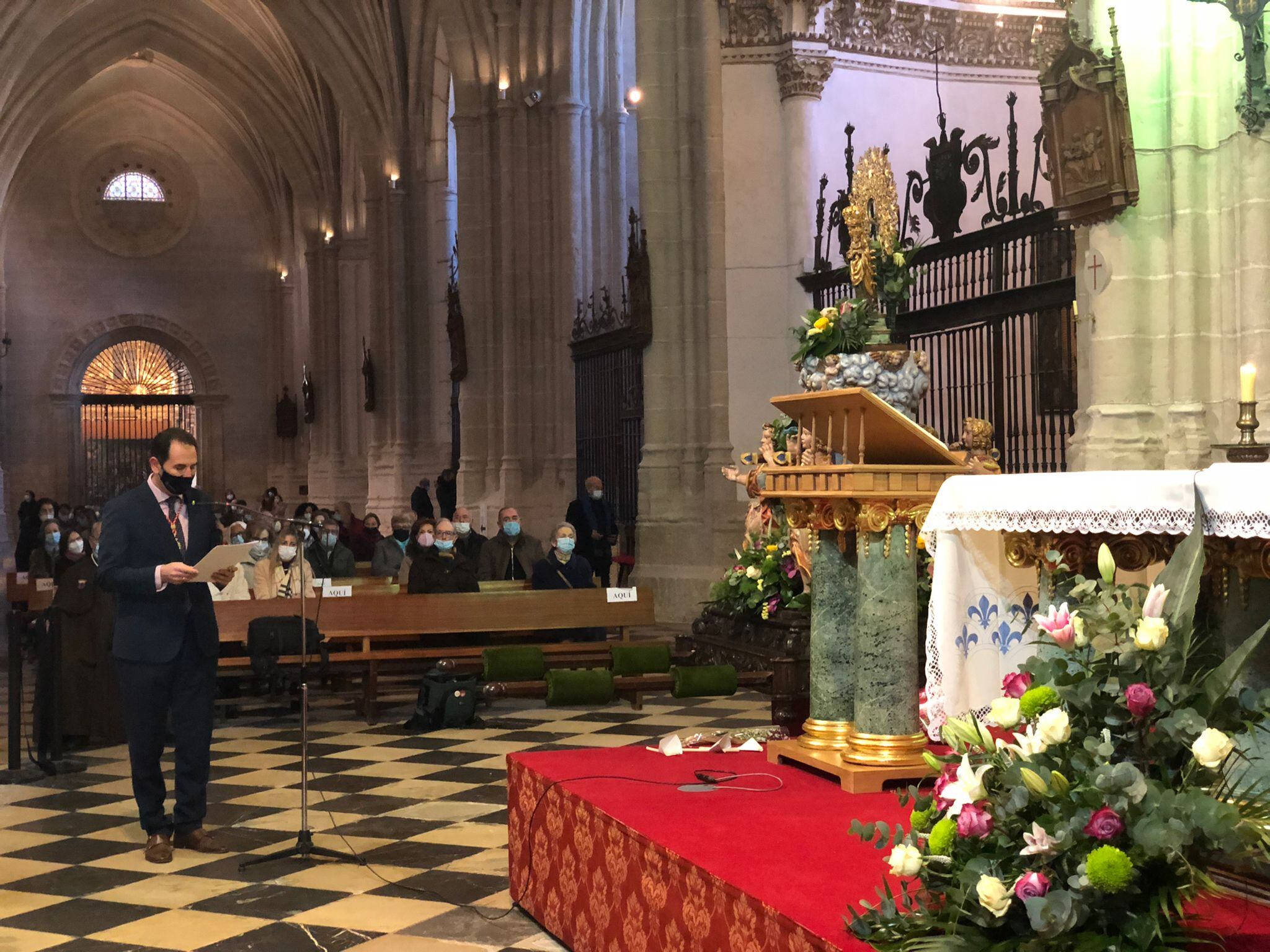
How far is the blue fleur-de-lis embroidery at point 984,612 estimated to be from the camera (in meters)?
4.11

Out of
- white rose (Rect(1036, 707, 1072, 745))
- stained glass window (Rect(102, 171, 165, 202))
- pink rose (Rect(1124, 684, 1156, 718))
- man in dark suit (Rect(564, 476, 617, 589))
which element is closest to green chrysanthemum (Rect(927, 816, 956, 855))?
white rose (Rect(1036, 707, 1072, 745))

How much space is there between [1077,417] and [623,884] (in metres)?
5.62

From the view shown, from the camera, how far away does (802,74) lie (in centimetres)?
1365

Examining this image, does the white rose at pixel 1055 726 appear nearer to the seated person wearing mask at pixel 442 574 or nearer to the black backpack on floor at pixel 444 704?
the black backpack on floor at pixel 444 704

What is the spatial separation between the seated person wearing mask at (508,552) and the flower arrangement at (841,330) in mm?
7481

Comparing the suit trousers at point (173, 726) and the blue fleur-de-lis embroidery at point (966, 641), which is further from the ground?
the blue fleur-de-lis embroidery at point (966, 641)

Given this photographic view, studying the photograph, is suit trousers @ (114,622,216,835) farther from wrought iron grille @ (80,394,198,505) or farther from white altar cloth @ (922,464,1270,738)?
wrought iron grille @ (80,394,198,505)

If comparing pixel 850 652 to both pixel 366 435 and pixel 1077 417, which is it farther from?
pixel 366 435

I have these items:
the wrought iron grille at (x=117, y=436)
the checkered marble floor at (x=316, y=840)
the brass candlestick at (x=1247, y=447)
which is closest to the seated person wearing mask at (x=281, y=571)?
the checkered marble floor at (x=316, y=840)

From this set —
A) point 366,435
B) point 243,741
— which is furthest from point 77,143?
point 243,741

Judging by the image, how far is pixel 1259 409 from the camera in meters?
7.55

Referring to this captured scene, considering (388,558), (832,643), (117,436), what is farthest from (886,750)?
(117,436)

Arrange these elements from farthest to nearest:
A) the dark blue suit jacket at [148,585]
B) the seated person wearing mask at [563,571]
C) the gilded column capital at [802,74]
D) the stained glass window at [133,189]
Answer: the stained glass window at [133,189]
the gilded column capital at [802,74]
the seated person wearing mask at [563,571]
the dark blue suit jacket at [148,585]

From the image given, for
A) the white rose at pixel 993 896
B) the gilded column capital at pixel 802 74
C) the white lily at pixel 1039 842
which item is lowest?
the white rose at pixel 993 896
